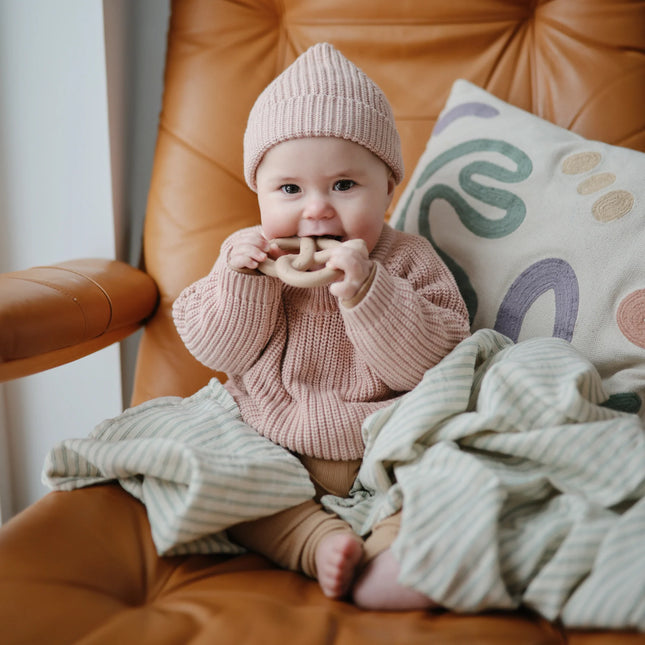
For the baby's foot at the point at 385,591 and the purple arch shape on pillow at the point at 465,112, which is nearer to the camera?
the baby's foot at the point at 385,591

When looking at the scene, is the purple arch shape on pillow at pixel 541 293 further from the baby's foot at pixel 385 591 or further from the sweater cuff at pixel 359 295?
the baby's foot at pixel 385 591

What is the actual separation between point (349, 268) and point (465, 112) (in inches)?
18.6

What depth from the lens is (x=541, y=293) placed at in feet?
2.93

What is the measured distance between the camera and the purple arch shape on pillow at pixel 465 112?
107 cm

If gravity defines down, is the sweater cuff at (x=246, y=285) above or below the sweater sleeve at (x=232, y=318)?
above

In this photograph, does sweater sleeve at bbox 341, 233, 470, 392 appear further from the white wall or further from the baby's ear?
the white wall

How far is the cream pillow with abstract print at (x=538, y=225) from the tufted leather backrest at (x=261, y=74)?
9cm

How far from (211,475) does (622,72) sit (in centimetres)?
95

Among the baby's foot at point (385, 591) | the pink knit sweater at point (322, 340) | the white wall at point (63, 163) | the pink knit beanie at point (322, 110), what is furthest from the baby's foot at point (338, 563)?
the white wall at point (63, 163)

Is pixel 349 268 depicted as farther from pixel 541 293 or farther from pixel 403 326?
pixel 541 293

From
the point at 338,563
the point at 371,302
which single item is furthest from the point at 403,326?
the point at 338,563

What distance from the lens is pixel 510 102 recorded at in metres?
1.15

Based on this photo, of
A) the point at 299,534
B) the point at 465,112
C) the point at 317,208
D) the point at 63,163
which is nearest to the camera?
→ the point at 299,534

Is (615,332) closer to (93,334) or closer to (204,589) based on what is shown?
(204,589)
